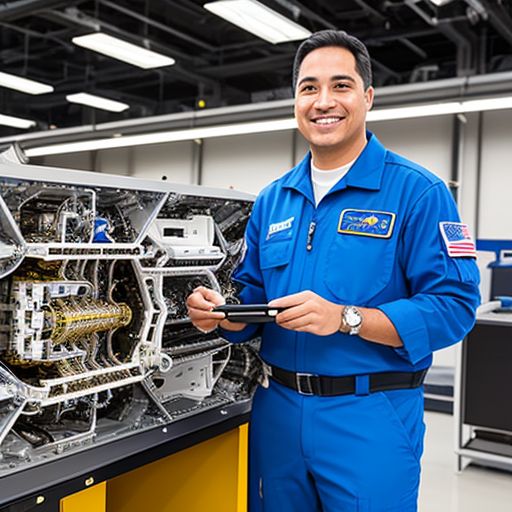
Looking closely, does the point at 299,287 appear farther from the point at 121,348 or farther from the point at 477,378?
the point at 477,378

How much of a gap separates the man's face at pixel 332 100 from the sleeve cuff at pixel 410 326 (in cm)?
48

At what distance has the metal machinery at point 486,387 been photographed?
3.80m

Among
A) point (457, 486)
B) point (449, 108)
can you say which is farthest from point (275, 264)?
point (449, 108)

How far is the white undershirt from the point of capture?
1817 mm

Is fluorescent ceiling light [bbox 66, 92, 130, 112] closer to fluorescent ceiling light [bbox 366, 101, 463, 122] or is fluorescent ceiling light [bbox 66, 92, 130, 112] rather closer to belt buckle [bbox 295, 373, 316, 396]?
fluorescent ceiling light [bbox 366, 101, 463, 122]

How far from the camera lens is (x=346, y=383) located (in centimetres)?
168

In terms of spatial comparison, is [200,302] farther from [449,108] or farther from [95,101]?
[95,101]

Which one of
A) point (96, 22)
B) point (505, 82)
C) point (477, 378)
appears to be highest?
point (96, 22)

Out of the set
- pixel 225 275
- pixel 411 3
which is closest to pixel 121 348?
pixel 225 275

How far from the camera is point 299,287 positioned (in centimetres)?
178

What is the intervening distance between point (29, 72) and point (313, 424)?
9.04 m

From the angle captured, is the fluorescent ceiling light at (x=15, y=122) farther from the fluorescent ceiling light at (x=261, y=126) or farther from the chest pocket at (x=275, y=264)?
the chest pocket at (x=275, y=264)

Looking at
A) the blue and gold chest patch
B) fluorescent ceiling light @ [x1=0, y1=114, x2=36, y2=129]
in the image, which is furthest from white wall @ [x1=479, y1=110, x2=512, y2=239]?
fluorescent ceiling light @ [x1=0, y1=114, x2=36, y2=129]

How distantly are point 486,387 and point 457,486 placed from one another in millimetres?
620
